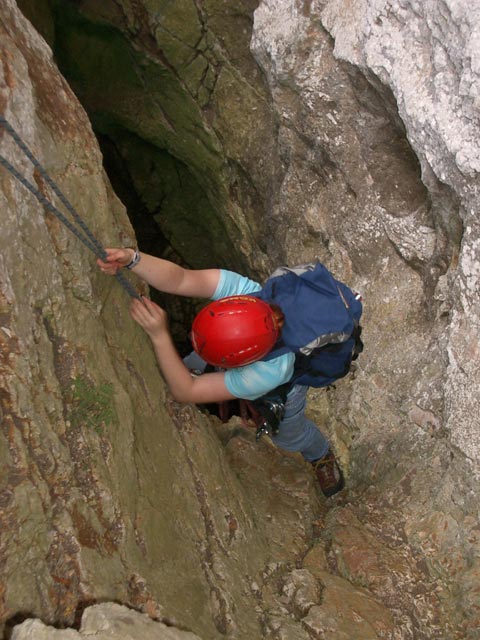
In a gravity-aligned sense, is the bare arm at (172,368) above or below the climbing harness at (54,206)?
below

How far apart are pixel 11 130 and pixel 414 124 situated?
2.14m

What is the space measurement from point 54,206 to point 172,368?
95cm

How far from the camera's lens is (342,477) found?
157 inches

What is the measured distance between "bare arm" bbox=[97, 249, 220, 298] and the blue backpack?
0.90 feet

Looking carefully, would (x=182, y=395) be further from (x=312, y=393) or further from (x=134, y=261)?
(x=312, y=393)

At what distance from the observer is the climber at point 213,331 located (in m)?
2.64

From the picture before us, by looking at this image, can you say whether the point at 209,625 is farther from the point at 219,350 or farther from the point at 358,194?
the point at 358,194

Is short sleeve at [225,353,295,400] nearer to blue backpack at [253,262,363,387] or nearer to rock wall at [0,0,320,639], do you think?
blue backpack at [253,262,363,387]

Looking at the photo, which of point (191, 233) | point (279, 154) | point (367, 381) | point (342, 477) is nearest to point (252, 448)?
point (342, 477)

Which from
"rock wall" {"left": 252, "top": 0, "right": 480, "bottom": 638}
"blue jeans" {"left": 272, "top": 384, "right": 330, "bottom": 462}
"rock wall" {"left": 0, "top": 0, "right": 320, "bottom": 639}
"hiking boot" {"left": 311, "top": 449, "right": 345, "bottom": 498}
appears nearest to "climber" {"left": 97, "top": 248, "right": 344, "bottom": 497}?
"rock wall" {"left": 0, "top": 0, "right": 320, "bottom": 639}

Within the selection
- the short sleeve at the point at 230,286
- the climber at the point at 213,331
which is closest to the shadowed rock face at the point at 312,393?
the climber at the point at 213,331

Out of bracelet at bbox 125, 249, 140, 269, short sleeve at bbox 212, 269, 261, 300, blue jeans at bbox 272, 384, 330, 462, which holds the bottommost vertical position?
blue jeans at bbox 272, 384, 330, 462

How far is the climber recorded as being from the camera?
8.67 ft

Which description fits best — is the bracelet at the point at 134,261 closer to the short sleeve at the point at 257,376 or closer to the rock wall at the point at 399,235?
the short sleeve at the point at 257,376
